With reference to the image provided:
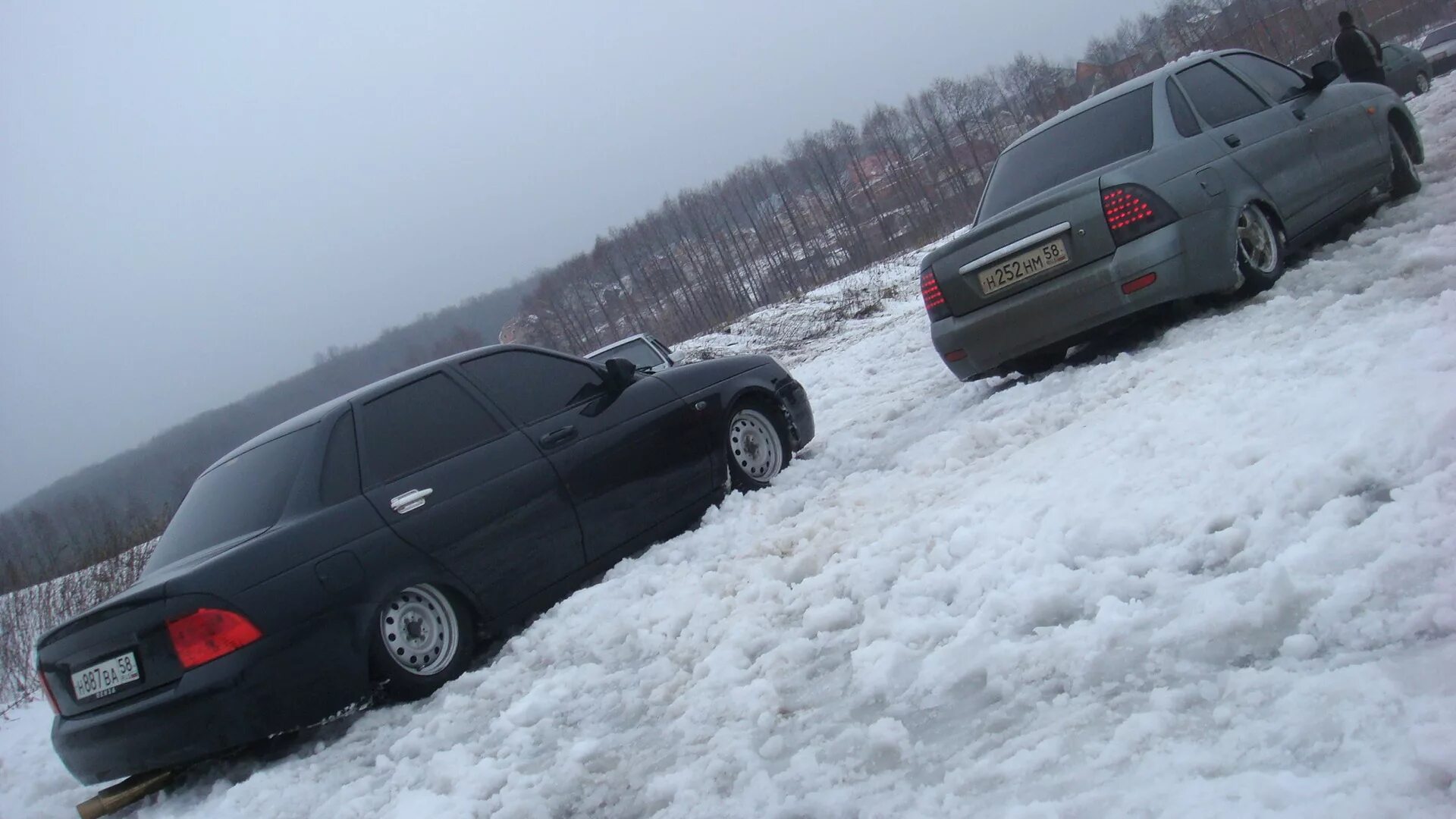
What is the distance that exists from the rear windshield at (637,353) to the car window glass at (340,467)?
7415 mm

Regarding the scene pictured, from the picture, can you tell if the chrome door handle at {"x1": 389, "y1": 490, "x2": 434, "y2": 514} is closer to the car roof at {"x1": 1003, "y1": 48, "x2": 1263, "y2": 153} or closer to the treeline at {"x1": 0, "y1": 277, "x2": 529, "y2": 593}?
the treeline at {"x1": 0, "y1": 277, "x2": 529, "y2": 593}

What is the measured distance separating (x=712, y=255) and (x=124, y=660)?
108 metres

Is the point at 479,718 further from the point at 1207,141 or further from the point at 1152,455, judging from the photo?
the point at 1207,141

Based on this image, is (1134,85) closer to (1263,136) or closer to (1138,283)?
(1263,136)

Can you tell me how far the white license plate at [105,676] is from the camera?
13.7 feet

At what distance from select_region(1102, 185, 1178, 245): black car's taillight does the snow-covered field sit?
0.65 meters

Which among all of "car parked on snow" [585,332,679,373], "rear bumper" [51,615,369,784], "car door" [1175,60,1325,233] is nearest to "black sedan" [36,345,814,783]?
"rear bumper" [51,615,369,784]

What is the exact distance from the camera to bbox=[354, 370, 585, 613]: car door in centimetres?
484

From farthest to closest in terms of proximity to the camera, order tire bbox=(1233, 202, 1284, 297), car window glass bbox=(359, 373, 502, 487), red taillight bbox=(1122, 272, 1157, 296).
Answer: tire bbox=(1233, 202, 1284, 297) < red taillight bbox=(1122, 272, 1157, 296) < car window glass bbox=(359, 373, 502, 487)

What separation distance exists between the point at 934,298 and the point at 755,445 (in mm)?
1530

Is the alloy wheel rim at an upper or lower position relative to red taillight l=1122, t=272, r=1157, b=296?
lower

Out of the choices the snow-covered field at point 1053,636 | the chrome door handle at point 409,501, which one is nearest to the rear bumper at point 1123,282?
the snow-covered field at point 1053,636

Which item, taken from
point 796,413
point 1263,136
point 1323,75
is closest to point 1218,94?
point 1263,136

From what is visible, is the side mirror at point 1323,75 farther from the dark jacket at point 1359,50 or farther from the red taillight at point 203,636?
the red taillight at point 203,636
